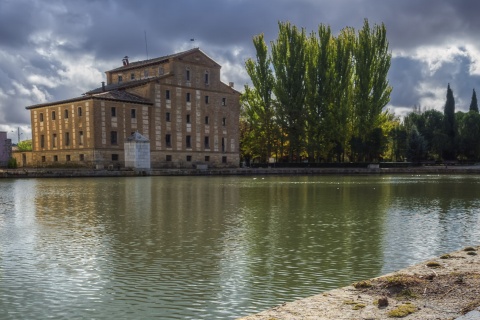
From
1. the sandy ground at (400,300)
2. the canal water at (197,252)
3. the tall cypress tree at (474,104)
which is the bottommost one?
the canal water at (197,252)

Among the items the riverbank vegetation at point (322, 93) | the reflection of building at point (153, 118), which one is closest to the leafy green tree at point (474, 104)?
the riverbank vegetation at point (322, 93)

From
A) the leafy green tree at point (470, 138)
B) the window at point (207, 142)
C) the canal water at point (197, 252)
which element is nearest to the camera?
the canal water at point (197, 252)

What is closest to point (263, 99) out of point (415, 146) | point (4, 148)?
point (415, 146)

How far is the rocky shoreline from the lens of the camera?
133 feet

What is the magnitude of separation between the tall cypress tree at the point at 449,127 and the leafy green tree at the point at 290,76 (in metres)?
26.9

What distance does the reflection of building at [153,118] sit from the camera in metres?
50.4

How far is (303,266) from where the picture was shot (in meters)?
8.12

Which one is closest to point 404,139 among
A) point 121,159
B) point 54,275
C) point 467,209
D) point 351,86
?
point 351,86

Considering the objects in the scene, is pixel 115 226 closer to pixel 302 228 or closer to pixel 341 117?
pixel 302 228

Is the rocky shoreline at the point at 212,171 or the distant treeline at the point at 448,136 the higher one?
the distant treeline at the point at 448,136

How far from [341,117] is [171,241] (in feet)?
Answer: 161

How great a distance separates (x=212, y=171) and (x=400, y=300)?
151 feet

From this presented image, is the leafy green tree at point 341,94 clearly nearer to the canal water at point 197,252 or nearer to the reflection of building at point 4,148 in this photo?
the reflection of building at point 4,148

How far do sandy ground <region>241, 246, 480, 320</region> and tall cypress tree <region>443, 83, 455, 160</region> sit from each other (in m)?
71.1
